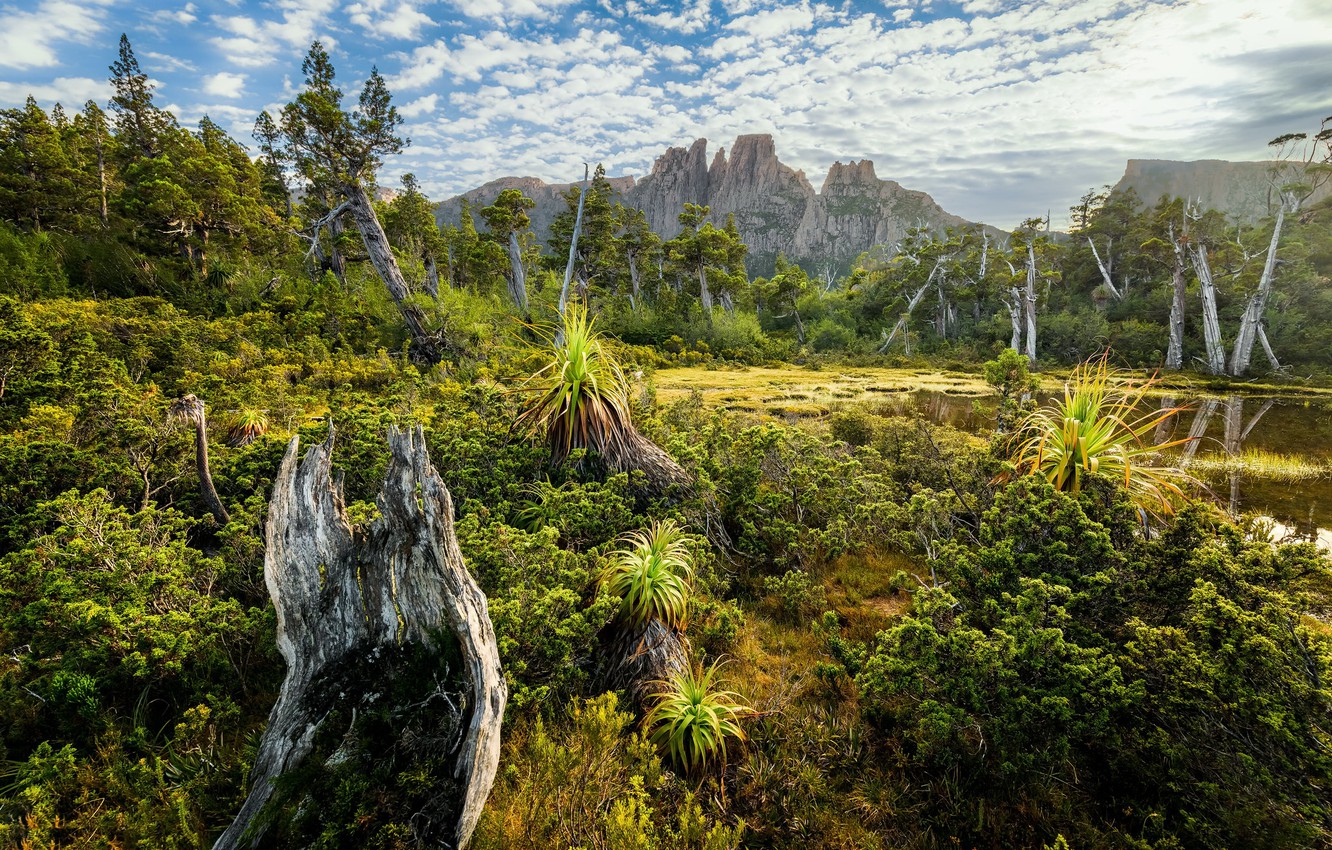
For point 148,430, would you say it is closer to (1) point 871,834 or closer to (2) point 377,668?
(2) point 377,668

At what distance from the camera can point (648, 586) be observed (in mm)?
3648

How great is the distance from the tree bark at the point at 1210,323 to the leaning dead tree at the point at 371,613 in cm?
3418

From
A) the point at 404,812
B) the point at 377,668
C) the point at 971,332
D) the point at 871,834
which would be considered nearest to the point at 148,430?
the point at 377,668

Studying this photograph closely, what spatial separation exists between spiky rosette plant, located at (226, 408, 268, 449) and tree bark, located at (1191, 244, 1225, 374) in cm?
3571

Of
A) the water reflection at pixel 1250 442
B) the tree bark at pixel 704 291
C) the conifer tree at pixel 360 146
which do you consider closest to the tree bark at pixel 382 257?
the conifer tree at pixel 360 146

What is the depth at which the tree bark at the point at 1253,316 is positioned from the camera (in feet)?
69.7

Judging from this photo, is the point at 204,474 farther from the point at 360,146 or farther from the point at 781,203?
the point at 781,203

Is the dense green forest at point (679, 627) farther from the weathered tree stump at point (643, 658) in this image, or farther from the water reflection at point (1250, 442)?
the water reflection at point (1250, 442)

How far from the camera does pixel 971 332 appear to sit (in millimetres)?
37062

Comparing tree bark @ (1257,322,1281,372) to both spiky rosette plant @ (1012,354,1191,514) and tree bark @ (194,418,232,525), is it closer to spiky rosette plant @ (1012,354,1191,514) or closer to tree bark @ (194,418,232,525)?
spiky rosette plant @ (1012,354,1191,514)

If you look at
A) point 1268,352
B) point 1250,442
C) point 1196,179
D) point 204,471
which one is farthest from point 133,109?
point 1196,179

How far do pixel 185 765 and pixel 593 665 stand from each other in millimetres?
2201

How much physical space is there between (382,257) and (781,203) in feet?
465

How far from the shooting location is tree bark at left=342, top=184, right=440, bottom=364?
489 inches
